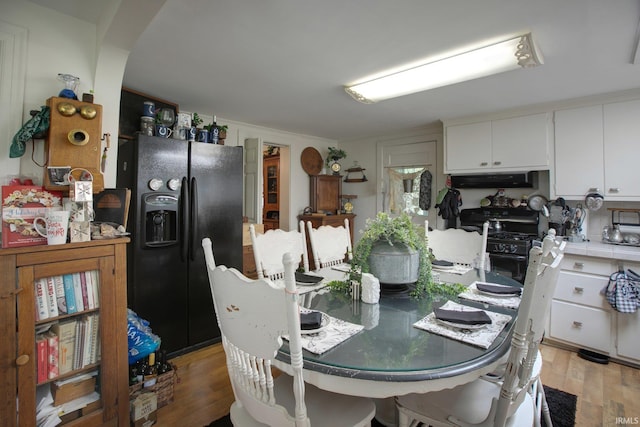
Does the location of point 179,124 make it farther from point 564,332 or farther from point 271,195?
point 564,332

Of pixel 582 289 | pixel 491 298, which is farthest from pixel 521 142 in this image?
pixel 491 298

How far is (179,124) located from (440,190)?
10.5ft

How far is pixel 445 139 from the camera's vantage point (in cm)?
370

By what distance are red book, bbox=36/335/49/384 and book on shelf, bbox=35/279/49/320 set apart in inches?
3.9

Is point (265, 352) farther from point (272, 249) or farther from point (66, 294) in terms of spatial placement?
point (272, 249)

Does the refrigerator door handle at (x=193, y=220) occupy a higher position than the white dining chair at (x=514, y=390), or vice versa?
the refrigerator door handle at (x=193, y=220)

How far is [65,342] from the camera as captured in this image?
1387mm

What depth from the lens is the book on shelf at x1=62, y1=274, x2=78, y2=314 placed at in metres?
1.38

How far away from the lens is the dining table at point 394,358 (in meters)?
0.95

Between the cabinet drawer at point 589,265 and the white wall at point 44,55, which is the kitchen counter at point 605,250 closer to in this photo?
the cabinet drawer at point 589,265

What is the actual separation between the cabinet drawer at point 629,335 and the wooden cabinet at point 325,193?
11.0 feet

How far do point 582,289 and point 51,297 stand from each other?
374 centimetres

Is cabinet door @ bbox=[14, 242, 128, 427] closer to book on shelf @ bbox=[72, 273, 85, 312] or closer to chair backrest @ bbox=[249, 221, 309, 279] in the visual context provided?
book on shelf @ bbox=[72, 273, 85, 312]

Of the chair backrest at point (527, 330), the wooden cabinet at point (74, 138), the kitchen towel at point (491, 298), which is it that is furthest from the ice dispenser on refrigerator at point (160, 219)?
the chair backrest at point (527, 330)
